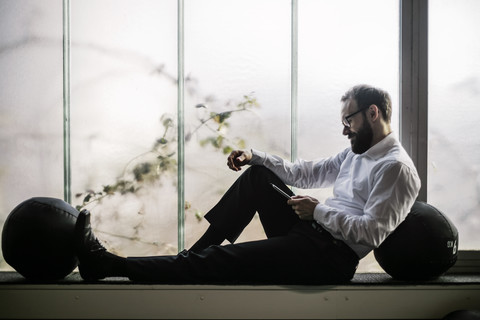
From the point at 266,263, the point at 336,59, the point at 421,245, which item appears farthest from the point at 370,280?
the point at 336,59

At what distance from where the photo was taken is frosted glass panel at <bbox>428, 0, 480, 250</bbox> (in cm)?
228

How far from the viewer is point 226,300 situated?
174cm

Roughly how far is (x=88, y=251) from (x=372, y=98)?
147 cm

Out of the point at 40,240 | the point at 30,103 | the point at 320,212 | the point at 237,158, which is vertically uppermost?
the point at 30,103

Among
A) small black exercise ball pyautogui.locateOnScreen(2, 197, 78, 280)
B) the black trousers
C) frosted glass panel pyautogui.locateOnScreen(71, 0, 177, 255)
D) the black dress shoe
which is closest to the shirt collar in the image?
the black trousers

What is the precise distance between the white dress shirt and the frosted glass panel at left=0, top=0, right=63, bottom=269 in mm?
1249

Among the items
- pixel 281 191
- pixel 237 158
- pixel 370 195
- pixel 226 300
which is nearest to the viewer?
pixel 370 195

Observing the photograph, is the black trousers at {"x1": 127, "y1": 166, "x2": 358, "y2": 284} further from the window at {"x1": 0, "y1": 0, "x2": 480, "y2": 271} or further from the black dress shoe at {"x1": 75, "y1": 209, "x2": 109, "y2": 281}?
the window at {"x1": 0, "y1": 0, "x2": 480, "y2": 271}

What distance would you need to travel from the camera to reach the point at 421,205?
1.81m

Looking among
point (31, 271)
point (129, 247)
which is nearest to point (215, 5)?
point (129, 247)

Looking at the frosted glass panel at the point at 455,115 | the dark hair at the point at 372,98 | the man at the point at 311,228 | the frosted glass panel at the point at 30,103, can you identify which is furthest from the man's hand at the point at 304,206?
the frosted glass panel at the point at 30,103

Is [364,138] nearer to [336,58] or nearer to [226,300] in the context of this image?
[336,58]

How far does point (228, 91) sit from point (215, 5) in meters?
0.52

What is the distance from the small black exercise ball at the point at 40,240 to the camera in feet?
5.63
